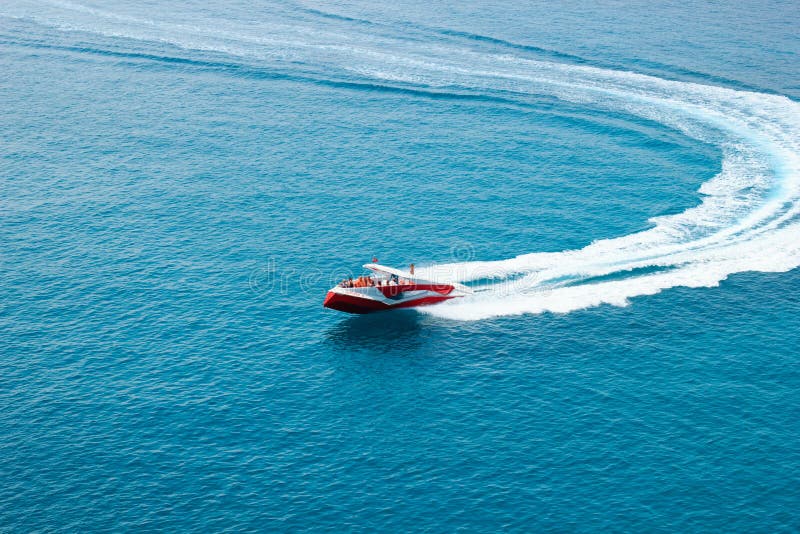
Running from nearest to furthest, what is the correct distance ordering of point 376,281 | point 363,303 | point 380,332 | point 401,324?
point 380,332 → point 363,303 → point 401,324 → point 376,281

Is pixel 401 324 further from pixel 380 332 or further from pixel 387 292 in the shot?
pixel 387 292

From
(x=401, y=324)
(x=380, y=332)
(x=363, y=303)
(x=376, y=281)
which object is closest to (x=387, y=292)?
(x=376, y=281)

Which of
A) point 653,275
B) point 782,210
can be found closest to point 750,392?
point 653,275

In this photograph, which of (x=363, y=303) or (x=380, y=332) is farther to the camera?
(x=363, y=303)

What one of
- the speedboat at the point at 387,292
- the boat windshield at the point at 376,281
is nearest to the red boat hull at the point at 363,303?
the speedboat at the point at 387,292

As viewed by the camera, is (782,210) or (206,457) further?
(782,210)

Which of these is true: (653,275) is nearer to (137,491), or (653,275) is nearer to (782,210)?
(782,210)

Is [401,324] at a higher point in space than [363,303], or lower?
lower

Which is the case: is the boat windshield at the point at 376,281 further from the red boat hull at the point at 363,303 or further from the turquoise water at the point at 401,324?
the turquoise water at the point at 401,324
